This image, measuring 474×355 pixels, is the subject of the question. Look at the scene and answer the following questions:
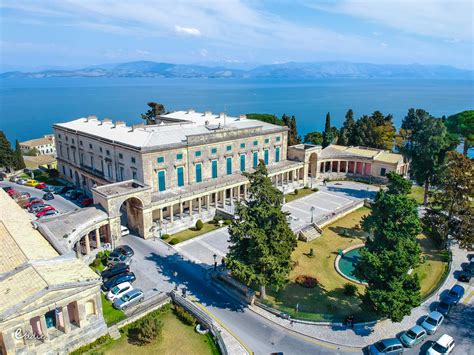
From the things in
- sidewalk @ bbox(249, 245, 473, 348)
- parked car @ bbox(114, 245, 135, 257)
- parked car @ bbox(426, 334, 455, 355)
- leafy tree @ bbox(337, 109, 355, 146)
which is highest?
leafy tree @ bbox(337, 109, 355, 146)

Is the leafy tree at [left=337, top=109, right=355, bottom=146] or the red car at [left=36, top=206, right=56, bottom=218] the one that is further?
the leafy tree at [left=337, top=109, right=355, bottom=146]

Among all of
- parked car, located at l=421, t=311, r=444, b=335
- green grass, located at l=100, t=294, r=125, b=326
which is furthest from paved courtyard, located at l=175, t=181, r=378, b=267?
parked car, located at l=421, t=311, r=444, b=335

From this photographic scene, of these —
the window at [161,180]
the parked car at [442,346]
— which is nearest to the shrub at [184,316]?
the parked car at [442,346]

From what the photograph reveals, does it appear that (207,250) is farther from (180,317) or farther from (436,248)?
(436,248)

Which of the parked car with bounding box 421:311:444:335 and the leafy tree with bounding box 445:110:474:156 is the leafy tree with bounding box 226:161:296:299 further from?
the leafy tree with bounding box 445:110:474:156

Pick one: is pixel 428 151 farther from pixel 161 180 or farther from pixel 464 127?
pixel 161 180

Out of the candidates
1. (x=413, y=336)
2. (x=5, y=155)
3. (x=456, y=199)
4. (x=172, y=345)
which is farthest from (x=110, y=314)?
(x=5, y=155)

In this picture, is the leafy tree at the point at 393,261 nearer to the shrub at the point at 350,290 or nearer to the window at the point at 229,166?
the shrub at the point at 350,290
